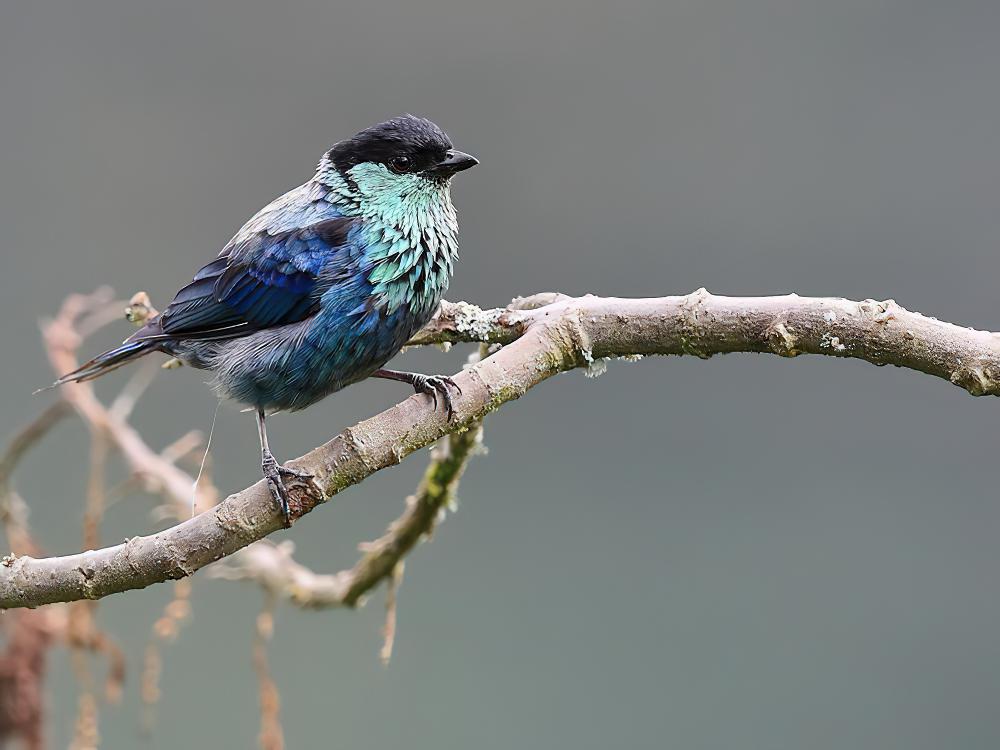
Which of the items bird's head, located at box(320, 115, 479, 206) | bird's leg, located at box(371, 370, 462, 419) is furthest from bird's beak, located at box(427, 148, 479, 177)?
bird's leg, located at box(371, 370, 462, 419)

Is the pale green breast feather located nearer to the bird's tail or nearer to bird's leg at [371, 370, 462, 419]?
bird's leg at [371, 370, 462, 419]

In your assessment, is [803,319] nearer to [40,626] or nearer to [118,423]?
[118,423]

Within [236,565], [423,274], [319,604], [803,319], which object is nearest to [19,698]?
[236,565]

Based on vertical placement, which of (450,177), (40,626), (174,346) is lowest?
(40,626)

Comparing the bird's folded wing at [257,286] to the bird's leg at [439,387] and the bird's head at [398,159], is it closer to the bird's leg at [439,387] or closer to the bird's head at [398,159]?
the bird's head at [398,159]

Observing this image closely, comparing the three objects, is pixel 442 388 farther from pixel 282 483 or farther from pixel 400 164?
pixel 400 164

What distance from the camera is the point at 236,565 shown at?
103 inches

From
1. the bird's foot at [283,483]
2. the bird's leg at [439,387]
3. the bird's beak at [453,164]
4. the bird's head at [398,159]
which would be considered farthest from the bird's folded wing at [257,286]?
the bird's foot at [283,483]

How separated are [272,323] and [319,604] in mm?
730

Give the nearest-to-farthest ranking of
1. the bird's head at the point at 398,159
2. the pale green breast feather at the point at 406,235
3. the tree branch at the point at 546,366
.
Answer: the tree branch at the point at 546,366 < the pale green breast feather at the point at 406,235 < the bird's head at the point at 398,159

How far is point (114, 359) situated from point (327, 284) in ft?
1.50

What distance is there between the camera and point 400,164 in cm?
214

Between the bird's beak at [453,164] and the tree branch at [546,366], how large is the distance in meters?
0.55

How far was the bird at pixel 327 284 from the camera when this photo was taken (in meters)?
1.97
